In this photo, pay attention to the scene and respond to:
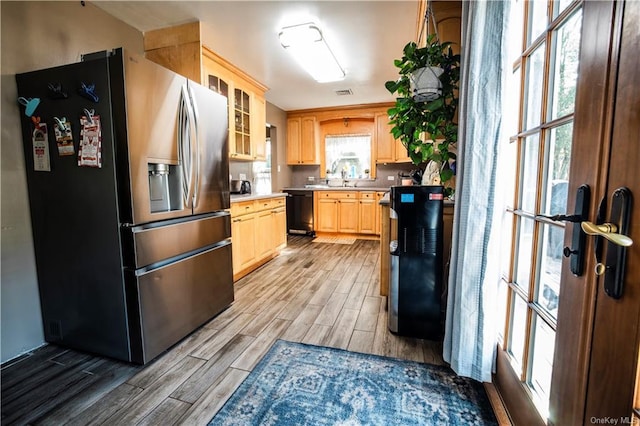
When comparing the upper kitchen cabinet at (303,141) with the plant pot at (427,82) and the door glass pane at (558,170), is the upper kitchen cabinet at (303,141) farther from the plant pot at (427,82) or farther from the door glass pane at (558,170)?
the door glass pane at (558,170)

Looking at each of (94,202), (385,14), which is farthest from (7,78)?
(385,14)

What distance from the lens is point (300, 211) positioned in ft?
18.5

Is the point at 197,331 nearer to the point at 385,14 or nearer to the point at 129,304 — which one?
the point at 129,304

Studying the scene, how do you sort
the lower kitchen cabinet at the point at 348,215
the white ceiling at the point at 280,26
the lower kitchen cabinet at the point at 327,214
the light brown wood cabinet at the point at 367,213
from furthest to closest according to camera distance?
the lower kitchen cabinet at the point at 327,214 < the lower kitchen cabinet at the point at 348,215 < the light brown wood cabinet at the point at 367,213 < the white ceiling at the point at 280,26

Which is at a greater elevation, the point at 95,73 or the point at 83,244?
the point at 95,73

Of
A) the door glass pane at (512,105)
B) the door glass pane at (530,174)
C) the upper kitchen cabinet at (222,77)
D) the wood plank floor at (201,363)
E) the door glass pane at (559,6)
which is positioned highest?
the upper kitchen cabinet at (222,77)

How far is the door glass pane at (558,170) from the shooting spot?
92 centimetres

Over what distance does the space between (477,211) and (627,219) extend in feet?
2.60

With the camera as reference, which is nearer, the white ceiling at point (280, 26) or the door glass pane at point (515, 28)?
the door glass pane at point (515, 28)

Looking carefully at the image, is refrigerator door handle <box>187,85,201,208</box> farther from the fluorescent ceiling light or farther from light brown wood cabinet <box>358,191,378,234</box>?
light brown wood cabinet <box>358,191,378,234</box>

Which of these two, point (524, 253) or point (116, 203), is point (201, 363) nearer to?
point (116, 203)

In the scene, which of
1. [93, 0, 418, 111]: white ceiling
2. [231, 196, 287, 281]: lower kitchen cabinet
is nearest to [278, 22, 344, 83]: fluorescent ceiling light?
[93, 0, 418, 111]: white ceiling

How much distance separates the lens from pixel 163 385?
5.09 feet

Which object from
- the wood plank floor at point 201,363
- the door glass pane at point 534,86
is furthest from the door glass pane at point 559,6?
the wood plank floor at point 201,363
